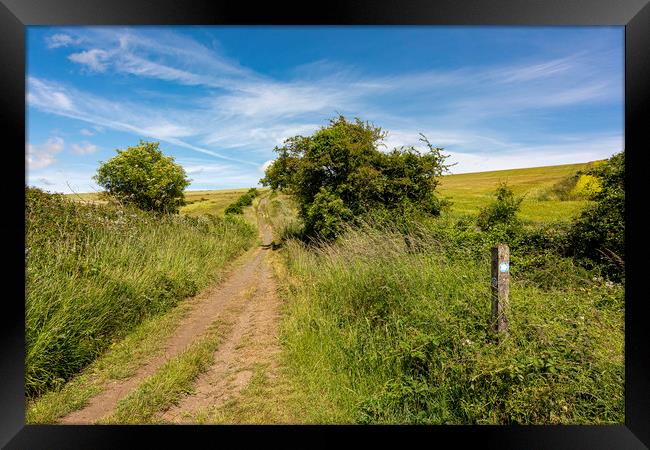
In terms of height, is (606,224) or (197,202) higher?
(197,202)

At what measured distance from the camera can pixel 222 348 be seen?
4.30 m

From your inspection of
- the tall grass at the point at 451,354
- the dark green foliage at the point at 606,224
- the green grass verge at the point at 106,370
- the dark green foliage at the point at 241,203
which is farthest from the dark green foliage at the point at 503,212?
the dark green foliage at the point at 241,203

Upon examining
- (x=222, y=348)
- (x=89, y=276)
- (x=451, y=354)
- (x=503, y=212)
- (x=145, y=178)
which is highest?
(x=145, y=178)

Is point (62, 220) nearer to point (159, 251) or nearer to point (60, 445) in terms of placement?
point (159, 251)

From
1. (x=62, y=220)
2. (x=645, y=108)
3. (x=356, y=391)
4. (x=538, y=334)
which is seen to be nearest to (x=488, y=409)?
(x=538, y=334)

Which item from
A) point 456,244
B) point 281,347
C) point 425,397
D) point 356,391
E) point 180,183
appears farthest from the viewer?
point 180,183

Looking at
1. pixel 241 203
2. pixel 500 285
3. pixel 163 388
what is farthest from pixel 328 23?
pixel 241 203

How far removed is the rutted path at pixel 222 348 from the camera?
9.88 feet

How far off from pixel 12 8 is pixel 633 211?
4.86m

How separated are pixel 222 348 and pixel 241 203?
1942 cm

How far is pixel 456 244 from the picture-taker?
527 cm

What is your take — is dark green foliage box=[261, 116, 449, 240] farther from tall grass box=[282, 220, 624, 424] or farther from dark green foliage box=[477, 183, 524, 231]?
tall grass box=[282, 220, 624, 424]

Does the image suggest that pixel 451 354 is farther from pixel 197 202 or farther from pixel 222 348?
pixel 197 202

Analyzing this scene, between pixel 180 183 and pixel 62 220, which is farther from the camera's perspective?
pixel 180 183
